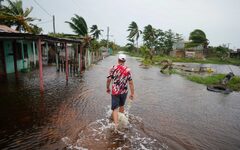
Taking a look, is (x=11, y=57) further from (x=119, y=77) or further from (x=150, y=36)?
(x=150, y=36)

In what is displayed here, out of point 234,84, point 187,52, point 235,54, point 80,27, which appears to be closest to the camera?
point 234,84

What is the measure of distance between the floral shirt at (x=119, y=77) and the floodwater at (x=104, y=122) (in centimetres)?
117

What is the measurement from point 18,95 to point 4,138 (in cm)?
404

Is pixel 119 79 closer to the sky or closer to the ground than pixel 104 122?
closer to the sky

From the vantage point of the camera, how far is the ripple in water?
425cm

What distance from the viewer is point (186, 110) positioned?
737 cm

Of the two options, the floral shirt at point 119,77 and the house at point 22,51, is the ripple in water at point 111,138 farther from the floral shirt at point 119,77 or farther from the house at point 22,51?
Result: the house at point 22,51

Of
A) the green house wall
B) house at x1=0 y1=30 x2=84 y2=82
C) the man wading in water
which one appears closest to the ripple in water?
the man wading in water

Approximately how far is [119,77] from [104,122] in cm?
162

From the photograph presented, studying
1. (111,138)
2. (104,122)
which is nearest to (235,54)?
(104,122)

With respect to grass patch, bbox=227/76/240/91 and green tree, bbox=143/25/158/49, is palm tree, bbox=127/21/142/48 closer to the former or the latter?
green tree, bbox=143/25/158/49

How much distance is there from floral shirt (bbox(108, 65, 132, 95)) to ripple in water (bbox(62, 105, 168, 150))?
109 centimetres

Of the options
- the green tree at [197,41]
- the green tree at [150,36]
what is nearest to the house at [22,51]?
the green tree at [150,36]

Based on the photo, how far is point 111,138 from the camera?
15.2 ft
